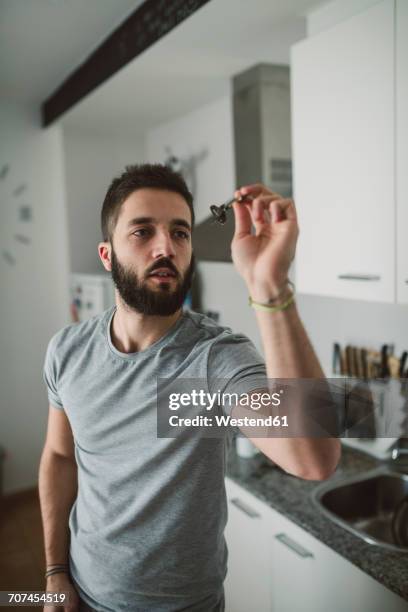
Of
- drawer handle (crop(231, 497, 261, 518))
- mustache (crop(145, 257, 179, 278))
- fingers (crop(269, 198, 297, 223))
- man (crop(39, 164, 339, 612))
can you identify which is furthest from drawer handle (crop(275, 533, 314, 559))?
fingers (crop(269, 198, 297, 223))

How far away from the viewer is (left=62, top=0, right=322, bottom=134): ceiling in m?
1.50

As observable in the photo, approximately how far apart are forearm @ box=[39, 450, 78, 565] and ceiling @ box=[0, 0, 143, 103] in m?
1.55

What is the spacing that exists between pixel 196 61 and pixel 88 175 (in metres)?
1.11

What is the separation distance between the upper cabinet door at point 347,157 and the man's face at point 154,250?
64 centimetres

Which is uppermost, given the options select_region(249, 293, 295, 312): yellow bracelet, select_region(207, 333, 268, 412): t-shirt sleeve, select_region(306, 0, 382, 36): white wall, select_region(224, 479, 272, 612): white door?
select_region(306, 0, 382, 36): white wall

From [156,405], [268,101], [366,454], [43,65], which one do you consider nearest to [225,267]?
[268,101]

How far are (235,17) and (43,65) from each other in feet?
4.06

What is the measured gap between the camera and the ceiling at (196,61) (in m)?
1.50

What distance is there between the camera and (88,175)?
9.20 ft

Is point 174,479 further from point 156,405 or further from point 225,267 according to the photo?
point 225,267

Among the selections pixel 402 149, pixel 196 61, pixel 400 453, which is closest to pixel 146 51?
pixel 196 61

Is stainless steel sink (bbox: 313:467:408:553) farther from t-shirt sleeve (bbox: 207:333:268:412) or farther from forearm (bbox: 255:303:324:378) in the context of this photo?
forearm (bbox: 255:303:324:378)

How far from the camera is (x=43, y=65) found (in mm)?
2377

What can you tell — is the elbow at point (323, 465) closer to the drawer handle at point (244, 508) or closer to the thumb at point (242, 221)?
the thumb at point (242, 221)
